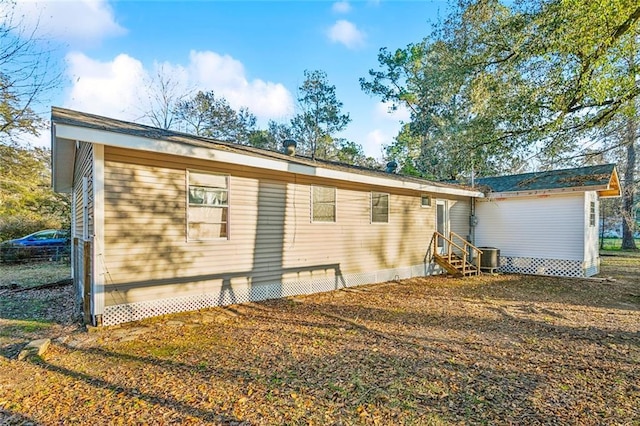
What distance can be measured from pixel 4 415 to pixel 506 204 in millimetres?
13198

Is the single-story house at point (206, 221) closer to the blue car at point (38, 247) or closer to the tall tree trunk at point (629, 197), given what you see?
the blue car at point (38, 247)

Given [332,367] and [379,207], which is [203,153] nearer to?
[332,367]

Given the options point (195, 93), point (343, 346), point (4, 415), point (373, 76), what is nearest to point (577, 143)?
point (343, 346)

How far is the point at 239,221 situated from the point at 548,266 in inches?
403

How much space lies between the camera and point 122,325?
17.0 ft

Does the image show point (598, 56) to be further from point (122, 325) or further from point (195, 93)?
point (195, 93)

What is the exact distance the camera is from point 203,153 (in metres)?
5.75

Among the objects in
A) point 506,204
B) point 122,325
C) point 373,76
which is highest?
point 373,76

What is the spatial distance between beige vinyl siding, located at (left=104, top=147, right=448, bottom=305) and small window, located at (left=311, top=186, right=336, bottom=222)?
14 cm

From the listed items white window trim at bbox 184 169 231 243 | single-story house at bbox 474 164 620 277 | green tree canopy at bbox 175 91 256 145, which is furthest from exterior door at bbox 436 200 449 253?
green tree canopy at bbox 175 91 256 145

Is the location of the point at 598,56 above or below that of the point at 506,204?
above

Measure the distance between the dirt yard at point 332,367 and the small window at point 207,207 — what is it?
146cm

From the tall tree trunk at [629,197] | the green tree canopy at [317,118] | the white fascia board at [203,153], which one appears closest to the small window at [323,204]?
the white fascia board at [203,153]

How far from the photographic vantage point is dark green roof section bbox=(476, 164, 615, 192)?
1022 centimetres
